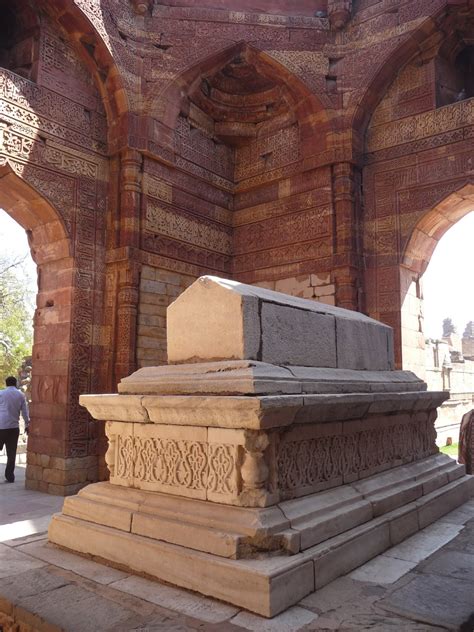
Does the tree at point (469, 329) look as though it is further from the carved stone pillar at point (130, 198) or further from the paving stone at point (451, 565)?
the paving stone at point (451, 565)

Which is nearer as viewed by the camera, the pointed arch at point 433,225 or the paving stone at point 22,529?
the paving stone at point 22,529

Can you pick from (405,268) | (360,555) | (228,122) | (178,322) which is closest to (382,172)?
(405,268)

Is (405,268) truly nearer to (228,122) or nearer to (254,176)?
(254,176)

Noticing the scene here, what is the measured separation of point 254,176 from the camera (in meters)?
8.79

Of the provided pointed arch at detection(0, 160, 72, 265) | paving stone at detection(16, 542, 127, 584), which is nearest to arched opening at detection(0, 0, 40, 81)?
pointed arch at detection(0, 160, 72, 265)

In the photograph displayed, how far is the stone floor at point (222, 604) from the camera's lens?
6.61 ft

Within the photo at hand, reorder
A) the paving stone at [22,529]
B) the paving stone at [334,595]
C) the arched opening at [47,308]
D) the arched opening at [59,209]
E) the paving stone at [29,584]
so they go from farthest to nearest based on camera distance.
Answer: the arched opening at [47,308], the arched opening at [59,209], the paving stone at [22,529], the paving stone at [29,584], the paving stone at [334,595]

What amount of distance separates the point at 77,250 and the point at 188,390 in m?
4.58

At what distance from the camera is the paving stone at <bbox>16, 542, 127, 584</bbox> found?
2.50 meters

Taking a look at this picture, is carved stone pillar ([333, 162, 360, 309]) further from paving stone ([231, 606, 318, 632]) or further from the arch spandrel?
paving stone ([231, 606, 318, 632])

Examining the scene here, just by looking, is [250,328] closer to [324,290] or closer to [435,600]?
[435,600]

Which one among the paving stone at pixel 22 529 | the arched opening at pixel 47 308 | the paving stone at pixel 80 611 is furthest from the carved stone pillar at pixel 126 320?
the paving stone at pixel 80 611

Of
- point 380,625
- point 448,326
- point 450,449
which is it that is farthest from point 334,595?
point 448,326

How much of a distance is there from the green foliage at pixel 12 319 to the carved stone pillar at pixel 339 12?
15.1 metres
